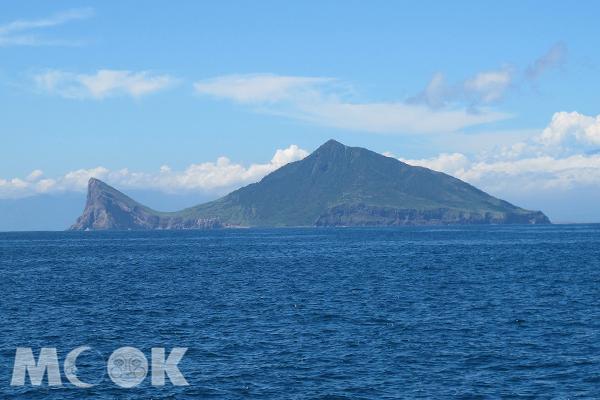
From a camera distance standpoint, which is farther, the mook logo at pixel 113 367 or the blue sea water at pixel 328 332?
the mook logo at pixel 113 367

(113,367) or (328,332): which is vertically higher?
(328,332)

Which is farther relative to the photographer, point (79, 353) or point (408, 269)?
point (408, 269)

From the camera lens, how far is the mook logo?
136ft

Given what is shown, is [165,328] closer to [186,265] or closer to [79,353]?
[79,353]

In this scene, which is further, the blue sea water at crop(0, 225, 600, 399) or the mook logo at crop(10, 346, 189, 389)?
the mook logo at crop(10, 346, 189, 389)

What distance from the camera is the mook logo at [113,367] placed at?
136 feet

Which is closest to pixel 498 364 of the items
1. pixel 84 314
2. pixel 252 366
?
pixel 252 366

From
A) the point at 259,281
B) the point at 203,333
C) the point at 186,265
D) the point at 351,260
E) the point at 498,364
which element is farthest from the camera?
the point at 351,260

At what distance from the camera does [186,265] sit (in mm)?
138875

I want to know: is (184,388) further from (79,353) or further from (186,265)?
(186,265)

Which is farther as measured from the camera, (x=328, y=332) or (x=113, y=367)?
(x=328, y=332)

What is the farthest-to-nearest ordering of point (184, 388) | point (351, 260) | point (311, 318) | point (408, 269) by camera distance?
1. point (351, 260)
2. point (408, 269)
3. point (311, 318)
4. point (184, 388)

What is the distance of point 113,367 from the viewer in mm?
44938

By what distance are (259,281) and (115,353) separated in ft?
172
